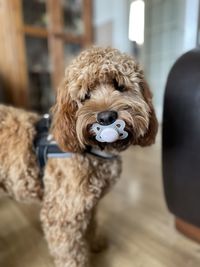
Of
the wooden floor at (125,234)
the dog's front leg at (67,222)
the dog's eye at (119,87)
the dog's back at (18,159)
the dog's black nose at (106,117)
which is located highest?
the dog's eye at (119,87)

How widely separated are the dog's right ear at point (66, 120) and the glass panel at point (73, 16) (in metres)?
2.16

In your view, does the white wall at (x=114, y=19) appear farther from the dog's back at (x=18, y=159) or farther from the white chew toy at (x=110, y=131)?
the white chew toy at (x=110, y=131)

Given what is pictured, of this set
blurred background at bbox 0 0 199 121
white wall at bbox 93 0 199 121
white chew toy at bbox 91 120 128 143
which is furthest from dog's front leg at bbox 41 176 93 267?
white wall at bbox 93 0 199 121

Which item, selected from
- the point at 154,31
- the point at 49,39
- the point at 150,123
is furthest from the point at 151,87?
the point at 154,31

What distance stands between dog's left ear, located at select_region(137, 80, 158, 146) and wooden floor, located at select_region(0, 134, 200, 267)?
1.61 feet

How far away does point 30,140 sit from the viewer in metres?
0.86

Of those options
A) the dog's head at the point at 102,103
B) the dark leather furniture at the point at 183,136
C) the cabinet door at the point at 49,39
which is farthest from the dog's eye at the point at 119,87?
the cabinet door at the point at 49,39

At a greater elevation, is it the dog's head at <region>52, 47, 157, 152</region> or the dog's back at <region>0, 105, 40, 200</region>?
the dog's head at <region>52, 47, 157, 152</region>

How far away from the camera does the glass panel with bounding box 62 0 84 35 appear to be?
106 inches

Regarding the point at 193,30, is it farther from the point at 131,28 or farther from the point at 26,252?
the point at 26,252

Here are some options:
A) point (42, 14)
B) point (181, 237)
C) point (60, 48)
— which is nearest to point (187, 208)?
point (181, 237)

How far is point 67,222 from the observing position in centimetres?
82

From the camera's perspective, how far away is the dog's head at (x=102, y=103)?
68 cm

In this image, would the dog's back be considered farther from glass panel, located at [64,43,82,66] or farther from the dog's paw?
glass panel, located at [64,43,82,66]
